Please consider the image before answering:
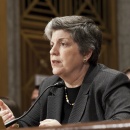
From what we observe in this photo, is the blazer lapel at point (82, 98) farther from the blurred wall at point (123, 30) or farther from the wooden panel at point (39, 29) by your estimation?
the blurred wall at point (123, 30)

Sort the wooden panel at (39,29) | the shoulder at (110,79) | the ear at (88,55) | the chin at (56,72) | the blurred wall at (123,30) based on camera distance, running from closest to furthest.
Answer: the shoulder at (110,79) → the chin at (56,72) → the ear at (88,55) → the wooden panel at (39,29) → the blurred wall at (123,30)

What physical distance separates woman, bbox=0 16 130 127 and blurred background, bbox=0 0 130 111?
3.47m

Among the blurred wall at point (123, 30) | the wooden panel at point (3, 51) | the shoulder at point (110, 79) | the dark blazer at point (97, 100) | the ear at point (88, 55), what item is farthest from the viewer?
the blurred wall at point (123, 30)

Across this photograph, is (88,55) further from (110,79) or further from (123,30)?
(123,30)

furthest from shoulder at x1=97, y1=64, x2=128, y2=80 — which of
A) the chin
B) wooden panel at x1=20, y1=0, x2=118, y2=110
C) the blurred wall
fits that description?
the blurred wall

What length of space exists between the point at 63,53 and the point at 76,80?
0.20 metres

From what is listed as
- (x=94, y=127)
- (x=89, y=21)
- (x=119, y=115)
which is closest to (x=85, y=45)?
(x=89, y=21)

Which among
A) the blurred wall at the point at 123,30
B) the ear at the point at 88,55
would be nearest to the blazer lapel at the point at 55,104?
the ear at the point at 88,55

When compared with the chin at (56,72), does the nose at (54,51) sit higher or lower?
higher

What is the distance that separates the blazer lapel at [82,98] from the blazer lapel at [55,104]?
0.16 metres

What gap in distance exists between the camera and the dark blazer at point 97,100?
301 cm

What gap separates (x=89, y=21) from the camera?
11.1 feet

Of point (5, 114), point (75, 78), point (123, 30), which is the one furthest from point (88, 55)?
point (123, 30)

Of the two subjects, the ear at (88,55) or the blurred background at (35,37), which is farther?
the blurred background at (35,37)
